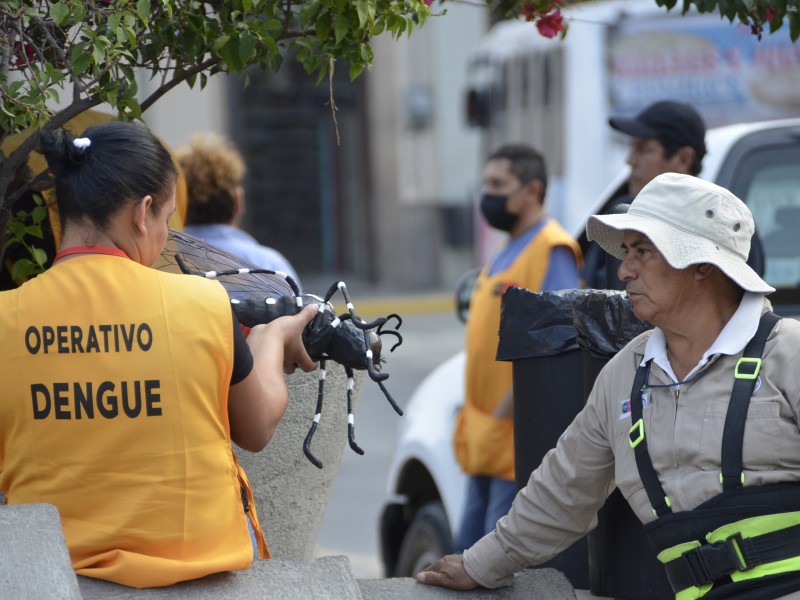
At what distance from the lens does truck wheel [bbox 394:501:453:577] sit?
5.00 m

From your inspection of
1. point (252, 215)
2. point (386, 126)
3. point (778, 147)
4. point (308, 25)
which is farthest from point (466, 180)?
point (308, 25)

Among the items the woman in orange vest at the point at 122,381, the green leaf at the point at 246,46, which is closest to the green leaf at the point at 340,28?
the green leaf at the point at 246,46

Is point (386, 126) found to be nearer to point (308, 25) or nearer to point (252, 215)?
point (252, 215)

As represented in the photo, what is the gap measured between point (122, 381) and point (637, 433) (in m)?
1.05

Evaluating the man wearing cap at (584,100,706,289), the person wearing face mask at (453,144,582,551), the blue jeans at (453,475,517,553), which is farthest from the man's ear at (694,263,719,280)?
the blue jeans at (453,475,517,553)

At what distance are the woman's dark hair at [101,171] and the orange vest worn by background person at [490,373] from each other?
2278 mm

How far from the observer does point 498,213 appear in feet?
16.6

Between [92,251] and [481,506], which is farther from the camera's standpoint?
[481,506]

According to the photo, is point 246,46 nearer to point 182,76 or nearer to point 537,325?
point 182,76

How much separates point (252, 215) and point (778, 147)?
615 inches

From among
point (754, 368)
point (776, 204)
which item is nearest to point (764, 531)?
point (754, 368)

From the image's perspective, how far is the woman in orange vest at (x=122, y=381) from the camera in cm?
237

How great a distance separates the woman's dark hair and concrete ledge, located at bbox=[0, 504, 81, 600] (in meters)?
0.55

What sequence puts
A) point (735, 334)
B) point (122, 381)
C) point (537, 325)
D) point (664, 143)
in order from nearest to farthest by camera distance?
1. point (122, 381)
2. point (735, 334)
3. point (537, 325)
4. point (664, 143)
